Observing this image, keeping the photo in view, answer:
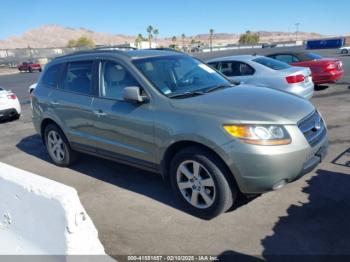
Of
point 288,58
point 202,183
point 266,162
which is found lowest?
point 202,183

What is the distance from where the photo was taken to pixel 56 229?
2480mm

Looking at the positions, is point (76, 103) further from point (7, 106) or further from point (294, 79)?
point (7, 106)

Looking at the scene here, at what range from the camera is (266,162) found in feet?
11.0

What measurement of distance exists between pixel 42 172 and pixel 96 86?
192 centimetres

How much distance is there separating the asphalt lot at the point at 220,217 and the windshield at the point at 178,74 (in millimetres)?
1378

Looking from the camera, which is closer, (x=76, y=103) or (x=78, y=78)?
(x=76, y=103)

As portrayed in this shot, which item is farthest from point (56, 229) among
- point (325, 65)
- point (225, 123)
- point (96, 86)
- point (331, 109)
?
point (325, 65)

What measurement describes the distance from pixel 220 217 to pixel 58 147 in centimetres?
320

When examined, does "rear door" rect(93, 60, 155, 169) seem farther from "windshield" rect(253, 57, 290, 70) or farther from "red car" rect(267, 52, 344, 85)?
"red car" rect(267, 52, 344, 85)

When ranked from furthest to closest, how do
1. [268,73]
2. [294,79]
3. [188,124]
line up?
[268,73] < [294,79] < [188,124]

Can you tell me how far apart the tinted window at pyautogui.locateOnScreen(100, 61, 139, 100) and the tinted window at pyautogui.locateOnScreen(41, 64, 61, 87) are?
1291 mm

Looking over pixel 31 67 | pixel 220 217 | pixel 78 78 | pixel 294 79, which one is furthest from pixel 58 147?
pixel 31 67

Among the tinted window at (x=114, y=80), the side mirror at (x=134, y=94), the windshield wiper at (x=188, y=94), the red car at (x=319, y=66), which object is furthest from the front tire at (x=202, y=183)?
the red car at (x=319, y=66)

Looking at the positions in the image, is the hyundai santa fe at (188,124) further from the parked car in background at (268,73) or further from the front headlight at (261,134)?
the parked car in background at (268,73)
